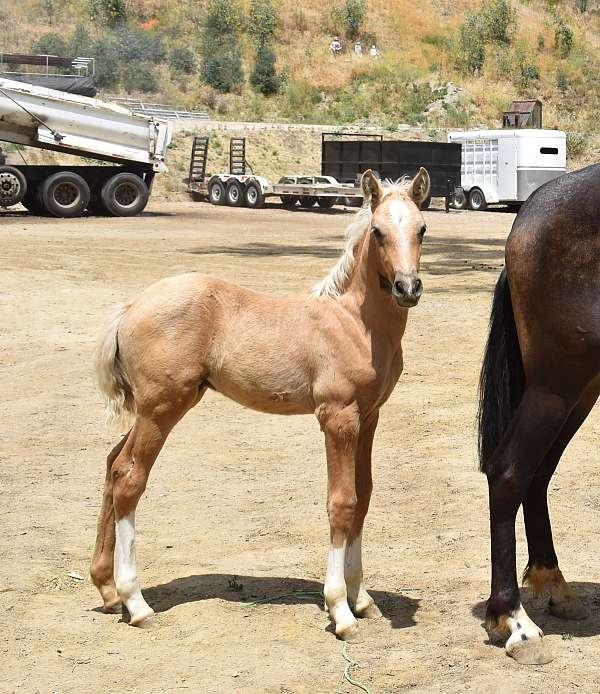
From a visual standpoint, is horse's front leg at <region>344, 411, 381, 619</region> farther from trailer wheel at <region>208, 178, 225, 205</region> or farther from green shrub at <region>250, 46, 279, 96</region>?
green shrub at <region>250, 46, 279, 96</region>

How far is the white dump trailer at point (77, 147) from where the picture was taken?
26.1 metres

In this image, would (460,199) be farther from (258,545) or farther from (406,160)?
(258,545)

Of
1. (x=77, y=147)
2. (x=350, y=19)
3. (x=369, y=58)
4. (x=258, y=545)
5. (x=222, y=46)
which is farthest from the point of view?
(x=350, y=19)

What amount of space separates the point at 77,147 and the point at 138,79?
2690 cm

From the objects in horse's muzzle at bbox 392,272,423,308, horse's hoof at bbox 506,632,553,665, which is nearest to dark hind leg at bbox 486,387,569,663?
horse's hoof at bbox 506,632,553,665

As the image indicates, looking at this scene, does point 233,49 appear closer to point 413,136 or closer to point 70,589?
point 413,136

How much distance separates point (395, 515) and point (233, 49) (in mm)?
53640

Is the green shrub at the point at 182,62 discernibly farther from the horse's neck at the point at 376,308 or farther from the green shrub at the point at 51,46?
the horse's neck at the point at 376,308

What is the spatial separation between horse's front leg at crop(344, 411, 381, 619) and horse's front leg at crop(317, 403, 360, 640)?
20cm

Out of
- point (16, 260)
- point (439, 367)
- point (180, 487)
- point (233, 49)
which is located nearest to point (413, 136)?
point (233, 49)

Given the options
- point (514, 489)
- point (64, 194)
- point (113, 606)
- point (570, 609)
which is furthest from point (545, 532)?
point (64, 194)

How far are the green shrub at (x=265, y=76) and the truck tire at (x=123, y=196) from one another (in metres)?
27.4

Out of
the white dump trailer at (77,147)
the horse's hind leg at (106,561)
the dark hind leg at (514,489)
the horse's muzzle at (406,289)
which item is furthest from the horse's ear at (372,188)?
the white dump trailer at (77,147)

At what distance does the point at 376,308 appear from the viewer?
4656 millimetres
